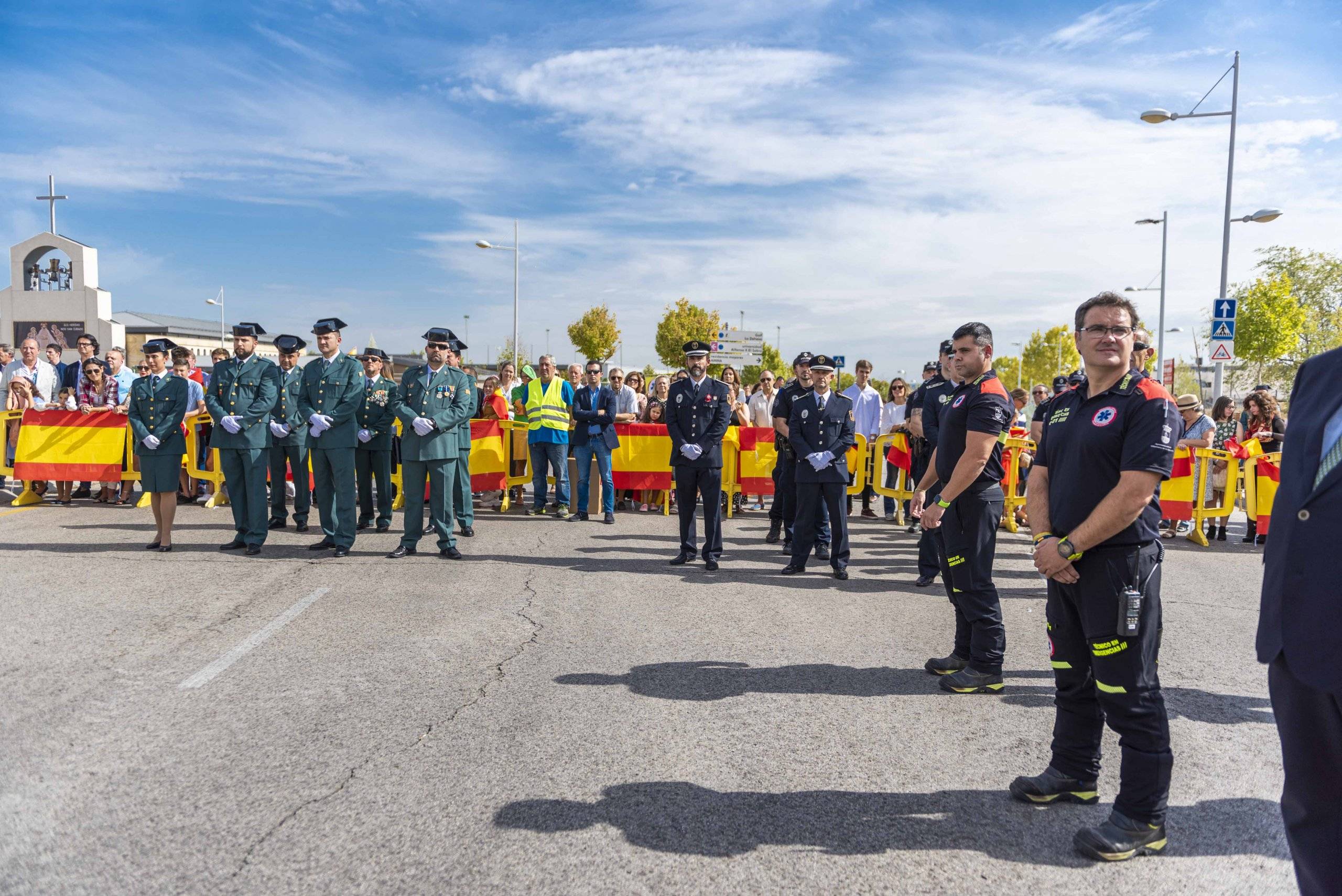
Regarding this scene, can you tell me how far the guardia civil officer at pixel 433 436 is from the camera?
8.97 m

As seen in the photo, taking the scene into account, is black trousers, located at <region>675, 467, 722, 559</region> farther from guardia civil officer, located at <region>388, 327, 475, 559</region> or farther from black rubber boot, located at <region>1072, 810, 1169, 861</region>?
black rubber boot, located at <region>1072, 810, 1169, 861</region>

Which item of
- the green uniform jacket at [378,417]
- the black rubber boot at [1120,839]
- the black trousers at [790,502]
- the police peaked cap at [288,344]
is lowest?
the black rubber boot at [1120,839]

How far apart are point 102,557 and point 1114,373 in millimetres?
8950

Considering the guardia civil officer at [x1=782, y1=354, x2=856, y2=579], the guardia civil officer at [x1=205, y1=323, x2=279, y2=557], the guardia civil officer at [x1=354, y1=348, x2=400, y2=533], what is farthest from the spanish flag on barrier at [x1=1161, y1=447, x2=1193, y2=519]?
the guardia civil officer at [x1=205, y1=323, x2=279, y2=557]

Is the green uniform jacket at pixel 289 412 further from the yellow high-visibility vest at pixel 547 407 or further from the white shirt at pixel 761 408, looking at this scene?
the white shirt at pixel 761 408

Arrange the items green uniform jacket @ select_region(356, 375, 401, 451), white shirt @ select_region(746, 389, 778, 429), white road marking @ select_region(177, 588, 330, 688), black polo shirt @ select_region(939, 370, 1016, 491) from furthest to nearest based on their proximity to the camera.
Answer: white shirt @ select_region(746, 389, 778, 429), green uniform jacket @ select_region(356, 375, 401, 451), black polo shirt @ select_region(939, 370, 1016, 491), white road marking @ select_region(177, 588, 330, 688)

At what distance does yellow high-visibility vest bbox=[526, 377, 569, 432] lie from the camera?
12273 millimetres

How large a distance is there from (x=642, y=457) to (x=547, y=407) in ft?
5.67

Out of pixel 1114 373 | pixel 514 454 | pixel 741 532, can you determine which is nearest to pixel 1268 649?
pixel 1114 373

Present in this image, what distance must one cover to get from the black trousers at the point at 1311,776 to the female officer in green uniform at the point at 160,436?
30.7 ft

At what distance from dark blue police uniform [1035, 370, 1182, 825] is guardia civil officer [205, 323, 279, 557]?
26.2 feet

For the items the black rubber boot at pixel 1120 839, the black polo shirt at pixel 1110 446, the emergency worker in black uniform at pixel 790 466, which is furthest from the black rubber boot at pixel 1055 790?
the emergency worker in black uniform at pixel 790 466

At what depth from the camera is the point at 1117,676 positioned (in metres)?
3.22

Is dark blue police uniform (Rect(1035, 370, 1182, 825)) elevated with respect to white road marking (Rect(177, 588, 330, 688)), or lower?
elevated
